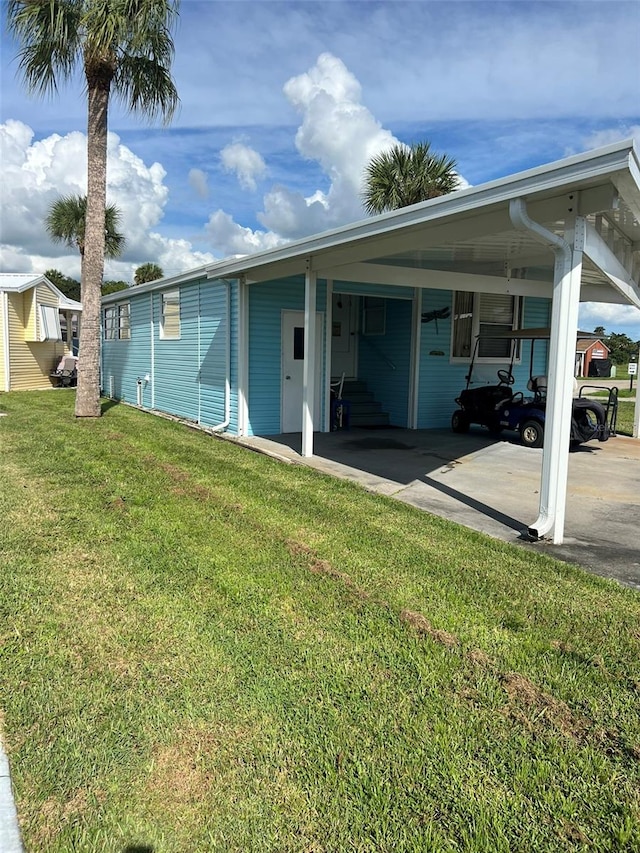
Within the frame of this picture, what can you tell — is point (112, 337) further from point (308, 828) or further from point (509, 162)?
point (308, 828)

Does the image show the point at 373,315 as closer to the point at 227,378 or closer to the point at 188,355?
the point at 227,378

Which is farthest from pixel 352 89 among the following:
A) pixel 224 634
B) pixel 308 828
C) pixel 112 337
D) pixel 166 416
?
pixel 308 828

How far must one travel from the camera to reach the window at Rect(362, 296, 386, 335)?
453 inches

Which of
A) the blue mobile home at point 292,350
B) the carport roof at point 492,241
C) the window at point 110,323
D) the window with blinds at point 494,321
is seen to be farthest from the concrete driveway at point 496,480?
the window at point 110,323

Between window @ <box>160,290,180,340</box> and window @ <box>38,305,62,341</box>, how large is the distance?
7.08 m

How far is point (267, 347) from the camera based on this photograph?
379 inches

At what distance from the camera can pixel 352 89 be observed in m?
12.3

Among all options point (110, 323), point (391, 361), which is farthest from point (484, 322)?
point (110, 323)

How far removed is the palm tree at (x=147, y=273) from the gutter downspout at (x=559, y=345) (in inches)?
1335

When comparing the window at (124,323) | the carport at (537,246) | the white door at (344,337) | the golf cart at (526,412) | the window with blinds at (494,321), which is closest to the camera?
the carport at (537,246)

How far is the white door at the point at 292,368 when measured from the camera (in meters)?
9.81

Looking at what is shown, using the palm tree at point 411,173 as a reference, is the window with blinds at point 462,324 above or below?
below

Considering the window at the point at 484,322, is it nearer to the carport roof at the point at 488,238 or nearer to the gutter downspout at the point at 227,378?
the carport roof at the point at 488,238

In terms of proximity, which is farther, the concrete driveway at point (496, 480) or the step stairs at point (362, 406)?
the step stairs at point (362, 406)
